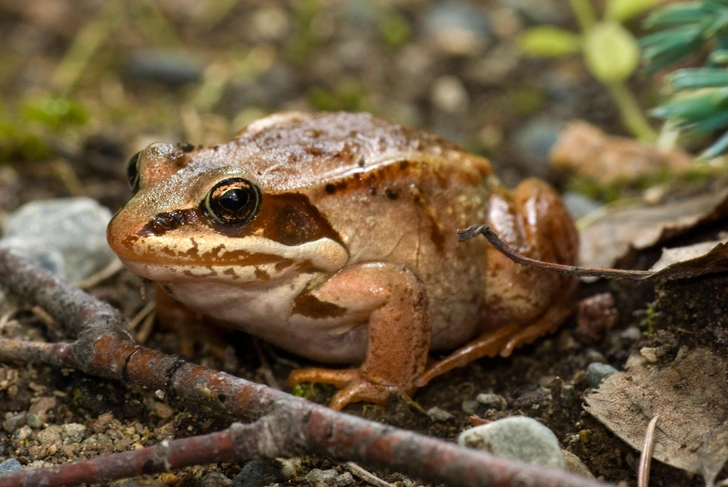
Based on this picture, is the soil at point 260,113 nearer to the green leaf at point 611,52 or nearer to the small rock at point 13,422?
the small rock at point 13,422

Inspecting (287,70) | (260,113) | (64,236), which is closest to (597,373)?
(64,236)

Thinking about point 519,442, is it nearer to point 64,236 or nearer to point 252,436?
point 252,436

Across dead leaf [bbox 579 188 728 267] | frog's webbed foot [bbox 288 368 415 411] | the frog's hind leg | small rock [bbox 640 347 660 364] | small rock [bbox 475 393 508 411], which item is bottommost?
frog's webbed foot [bbox 288 368 415 411]

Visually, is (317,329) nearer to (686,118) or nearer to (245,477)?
(245,477)

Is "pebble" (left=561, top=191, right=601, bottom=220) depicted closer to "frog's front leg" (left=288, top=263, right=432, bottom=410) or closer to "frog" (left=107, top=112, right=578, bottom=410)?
"frog" (left=107, top=112, right=578, bottom=410)

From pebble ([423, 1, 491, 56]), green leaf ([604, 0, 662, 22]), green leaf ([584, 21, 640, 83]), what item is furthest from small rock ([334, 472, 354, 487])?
pebble ([423, 1, 491, 56])

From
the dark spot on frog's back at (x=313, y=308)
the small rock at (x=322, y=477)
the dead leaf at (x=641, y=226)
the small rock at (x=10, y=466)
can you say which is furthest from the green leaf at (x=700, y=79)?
the small rock at (x=10, y=466)
